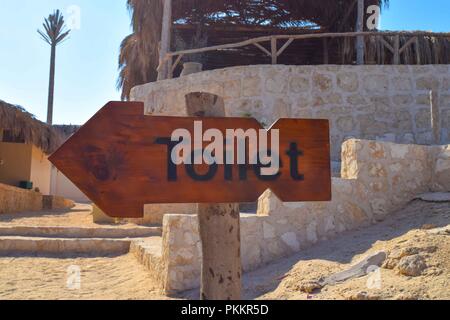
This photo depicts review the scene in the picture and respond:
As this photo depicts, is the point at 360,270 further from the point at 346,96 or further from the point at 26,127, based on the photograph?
the point at 26,127

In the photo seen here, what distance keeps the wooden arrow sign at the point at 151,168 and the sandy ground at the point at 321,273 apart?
2.05 metres

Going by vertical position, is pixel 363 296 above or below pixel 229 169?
below

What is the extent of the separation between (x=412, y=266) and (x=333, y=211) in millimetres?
1662

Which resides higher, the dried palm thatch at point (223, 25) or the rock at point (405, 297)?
the dried palm thatch at point (223, 25)

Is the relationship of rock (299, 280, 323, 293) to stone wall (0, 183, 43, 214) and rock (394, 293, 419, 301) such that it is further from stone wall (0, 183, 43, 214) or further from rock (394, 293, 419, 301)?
stone wall (0, 183, 43, 214)

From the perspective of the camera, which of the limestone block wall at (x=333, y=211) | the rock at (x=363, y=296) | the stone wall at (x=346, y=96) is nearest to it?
the rock at (x=363, y=296)

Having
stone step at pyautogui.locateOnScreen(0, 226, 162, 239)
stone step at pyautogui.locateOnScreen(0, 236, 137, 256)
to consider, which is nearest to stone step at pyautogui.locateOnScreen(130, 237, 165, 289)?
stone step at pyautogui.locateOnScreen(0, 236, 137, 256)

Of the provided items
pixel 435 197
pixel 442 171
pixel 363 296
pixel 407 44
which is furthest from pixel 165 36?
pixel 363 296

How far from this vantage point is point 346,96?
28.1 feet

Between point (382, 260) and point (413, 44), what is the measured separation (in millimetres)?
7723

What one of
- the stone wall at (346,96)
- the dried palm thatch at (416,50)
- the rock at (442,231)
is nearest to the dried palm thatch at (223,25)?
the dried palm thatch at (416,50)

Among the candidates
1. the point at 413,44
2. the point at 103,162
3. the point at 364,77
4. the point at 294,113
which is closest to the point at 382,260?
the point at 103,162

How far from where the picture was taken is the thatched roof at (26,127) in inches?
471

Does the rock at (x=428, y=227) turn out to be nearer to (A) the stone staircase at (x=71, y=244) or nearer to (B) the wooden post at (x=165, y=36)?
(A) the stone staircase at (x=71, y=244)
